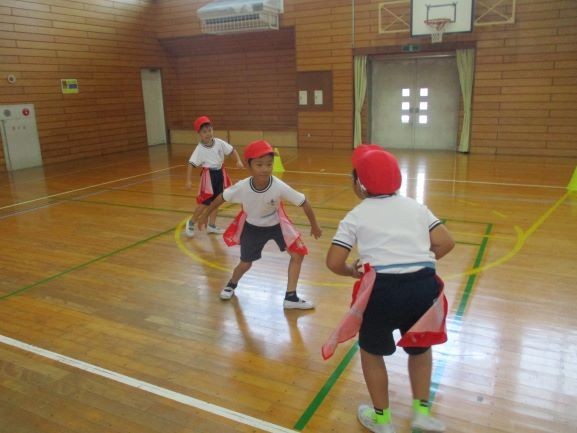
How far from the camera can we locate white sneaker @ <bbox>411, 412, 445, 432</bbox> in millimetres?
2342

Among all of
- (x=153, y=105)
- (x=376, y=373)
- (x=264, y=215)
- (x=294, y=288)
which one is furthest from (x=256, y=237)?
(x=153, y=105)

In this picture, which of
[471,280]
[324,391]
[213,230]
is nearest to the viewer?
[324,391]

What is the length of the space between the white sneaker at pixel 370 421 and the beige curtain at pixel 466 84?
10806 mm

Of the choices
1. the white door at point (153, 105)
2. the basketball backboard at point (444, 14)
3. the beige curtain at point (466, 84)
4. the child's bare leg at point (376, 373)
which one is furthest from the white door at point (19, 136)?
the child's bare leg at point (376, 373)

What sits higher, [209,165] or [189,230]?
[209,165]

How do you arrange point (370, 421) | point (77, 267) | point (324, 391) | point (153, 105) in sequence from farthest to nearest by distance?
point (153, 105) < point (77, 267) < point (324, 391) < point (370, 421)

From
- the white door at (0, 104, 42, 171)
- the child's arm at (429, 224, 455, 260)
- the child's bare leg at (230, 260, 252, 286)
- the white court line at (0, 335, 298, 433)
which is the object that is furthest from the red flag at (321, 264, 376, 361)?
the white door at (0, 104, 42, 171)

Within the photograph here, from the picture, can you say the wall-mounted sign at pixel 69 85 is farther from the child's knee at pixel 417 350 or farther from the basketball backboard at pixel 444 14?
the child's knee at pixel 417 350

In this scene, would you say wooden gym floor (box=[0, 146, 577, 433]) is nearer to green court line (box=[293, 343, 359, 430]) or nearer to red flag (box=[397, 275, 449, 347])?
green court line (box=[293, 343, 359, 430])

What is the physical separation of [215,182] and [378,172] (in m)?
3.91

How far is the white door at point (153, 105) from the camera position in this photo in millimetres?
15266

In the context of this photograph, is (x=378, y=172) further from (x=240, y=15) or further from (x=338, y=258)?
(x=240, y=15)

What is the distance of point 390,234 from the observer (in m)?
2.06

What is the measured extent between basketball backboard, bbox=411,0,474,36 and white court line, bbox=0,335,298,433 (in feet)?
35.1
